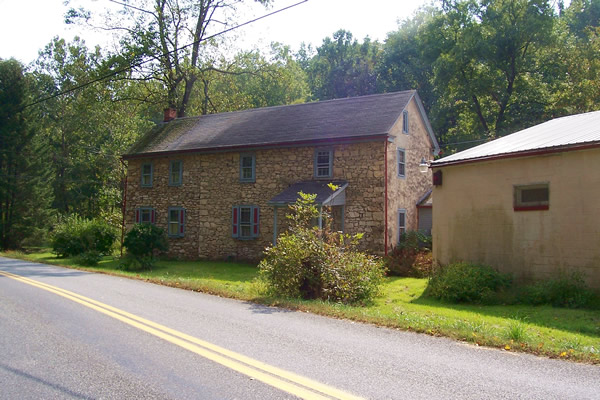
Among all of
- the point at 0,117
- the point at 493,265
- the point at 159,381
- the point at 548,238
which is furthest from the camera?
the point at 0,117

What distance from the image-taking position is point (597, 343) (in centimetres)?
722

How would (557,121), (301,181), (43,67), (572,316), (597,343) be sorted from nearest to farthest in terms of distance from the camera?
(597,343) < (572,316) < (557,121) < (301,181) < (43,67)

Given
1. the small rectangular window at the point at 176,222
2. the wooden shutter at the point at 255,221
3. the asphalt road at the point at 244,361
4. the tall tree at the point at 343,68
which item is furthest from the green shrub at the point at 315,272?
the tall tree at the point at 343,68

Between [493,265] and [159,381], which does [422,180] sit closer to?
[493,265]

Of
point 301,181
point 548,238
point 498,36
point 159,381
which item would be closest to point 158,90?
point 301,181

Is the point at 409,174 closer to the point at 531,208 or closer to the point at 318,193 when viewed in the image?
the point at 318,193

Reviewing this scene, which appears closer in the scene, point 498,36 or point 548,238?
point 548,238

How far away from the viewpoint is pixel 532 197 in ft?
39.0

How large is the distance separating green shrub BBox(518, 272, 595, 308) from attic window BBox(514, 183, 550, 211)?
170 centimetres

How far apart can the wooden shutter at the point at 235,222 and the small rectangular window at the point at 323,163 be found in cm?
418

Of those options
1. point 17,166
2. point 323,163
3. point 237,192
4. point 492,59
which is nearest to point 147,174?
point 237,192

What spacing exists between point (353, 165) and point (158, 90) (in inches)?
849

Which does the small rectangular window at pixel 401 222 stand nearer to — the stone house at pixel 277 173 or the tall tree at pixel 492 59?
the stone house at pixel 277 173

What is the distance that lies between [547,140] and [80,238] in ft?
70.4
